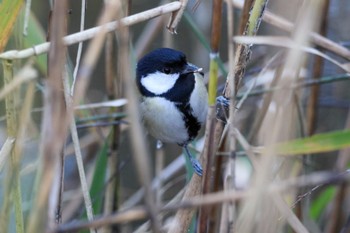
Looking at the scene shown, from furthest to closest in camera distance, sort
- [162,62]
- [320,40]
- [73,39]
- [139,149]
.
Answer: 1. [162,62]
2. [320,40]
3. [73,39]
4. [139,149]

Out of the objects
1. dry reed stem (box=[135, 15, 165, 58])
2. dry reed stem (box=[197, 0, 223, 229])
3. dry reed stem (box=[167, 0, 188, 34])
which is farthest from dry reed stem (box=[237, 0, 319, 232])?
dry reed stem (box=[135, 15, 165, 58])

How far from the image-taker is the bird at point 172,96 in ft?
5.59

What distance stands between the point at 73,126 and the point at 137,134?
1.35ft

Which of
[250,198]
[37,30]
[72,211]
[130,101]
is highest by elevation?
[37,30]

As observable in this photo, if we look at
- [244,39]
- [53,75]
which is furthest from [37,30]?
[53,75]

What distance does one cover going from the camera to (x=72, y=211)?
203cm

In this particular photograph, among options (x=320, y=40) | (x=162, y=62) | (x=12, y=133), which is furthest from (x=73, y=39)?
(x=320, y=40)

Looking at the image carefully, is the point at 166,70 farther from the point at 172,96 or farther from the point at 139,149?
the point at 139,149

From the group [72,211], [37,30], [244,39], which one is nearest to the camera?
[244,39]

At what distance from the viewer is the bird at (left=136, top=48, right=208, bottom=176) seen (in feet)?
5.59

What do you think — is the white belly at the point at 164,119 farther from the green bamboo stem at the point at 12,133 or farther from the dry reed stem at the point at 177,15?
the green bamboo stem at the point at 12,133

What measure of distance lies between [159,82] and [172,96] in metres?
0.05

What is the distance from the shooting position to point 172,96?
173 cm

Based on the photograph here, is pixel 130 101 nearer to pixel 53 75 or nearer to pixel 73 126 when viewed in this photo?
pixel 53 75
